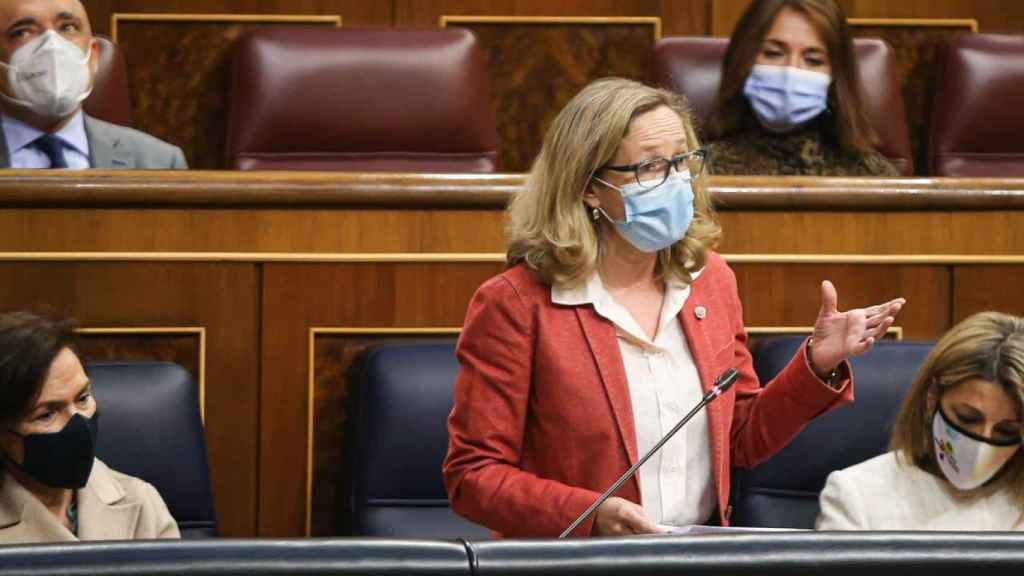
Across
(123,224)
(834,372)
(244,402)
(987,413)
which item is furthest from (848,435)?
(123,224)

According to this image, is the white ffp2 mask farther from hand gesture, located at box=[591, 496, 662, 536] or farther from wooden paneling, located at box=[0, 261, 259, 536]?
hand gesture, located at box=[591, 496, 662, 536]

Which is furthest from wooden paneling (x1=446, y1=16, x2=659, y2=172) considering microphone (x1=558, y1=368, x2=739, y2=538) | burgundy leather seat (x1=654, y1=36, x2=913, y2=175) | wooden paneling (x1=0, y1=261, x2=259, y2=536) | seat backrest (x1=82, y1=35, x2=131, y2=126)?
microphone (x1=558, y1=368, x2=739, y2=538)

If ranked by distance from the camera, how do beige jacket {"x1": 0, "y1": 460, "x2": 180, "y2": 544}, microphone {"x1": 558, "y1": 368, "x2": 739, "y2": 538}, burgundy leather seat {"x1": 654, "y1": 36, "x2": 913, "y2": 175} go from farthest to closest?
burgundy leather seat {"x1": 654, "y1": 36, "x2": 913, "y2": 175} < beige jacket {"x1": 0, "y1": 460, "x2": 180, "y2": 544} < microphone {"x1": 558, "y1": 368, "x2": 739, "y2": 538}

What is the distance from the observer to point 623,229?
Answer: 847 mm

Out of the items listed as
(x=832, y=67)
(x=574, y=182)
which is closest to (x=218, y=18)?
(x=832, y=67)

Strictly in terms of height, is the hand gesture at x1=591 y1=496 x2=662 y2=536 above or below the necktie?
below

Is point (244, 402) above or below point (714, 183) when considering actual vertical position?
below

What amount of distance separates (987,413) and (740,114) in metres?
0.55

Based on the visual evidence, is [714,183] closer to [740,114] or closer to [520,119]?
[740,114]

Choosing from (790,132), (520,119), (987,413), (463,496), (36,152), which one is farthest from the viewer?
(520,119)

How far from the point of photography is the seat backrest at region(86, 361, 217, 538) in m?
1.02

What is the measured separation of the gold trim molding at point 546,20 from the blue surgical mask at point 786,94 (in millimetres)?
265

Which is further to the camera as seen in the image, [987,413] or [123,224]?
[123,224]

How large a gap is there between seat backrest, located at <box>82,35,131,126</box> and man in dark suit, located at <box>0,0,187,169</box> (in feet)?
0.26
